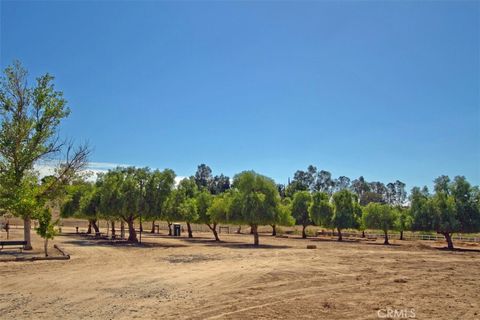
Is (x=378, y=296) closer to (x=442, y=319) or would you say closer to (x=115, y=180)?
(x=442, y=319)

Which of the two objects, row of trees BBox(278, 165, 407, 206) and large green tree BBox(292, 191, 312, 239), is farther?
row of trees BBox(278, 165, 407, 206)

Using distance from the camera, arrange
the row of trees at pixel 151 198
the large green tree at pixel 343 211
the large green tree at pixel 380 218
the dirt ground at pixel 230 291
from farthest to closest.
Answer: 1. the large green tree at pixel 343 211
2. the large green tree at pixel 380 218
3. the row of trees at pixel 151 198
4. the dirt ground at pixel 230 291

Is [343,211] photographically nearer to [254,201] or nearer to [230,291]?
[254,201]

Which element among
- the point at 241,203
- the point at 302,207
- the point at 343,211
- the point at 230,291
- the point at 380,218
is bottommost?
the point at 380,218

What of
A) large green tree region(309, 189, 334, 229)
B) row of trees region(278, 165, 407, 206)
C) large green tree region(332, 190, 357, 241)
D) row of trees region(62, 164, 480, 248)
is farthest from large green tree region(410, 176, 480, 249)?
row of trees region(278, 165, 407, 206)

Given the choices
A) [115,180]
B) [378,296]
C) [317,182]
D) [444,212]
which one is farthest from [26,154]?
[317,182]

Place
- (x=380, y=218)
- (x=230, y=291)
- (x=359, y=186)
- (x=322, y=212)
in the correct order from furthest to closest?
1. (x=359, y=186)
2. (x=322, y=212)
3. (x=380, y=218)
4. (x=230, y=291)

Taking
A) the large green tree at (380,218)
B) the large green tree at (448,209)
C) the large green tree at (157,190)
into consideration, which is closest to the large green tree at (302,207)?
the large green tree at (380,218)

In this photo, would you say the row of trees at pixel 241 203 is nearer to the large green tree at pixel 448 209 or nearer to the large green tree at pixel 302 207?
the large green tree at pixel 448 209

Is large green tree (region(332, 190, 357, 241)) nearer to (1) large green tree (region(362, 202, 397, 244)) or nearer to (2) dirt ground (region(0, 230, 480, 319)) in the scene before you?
(1) large green tree (region(362, 202, 397, 244))

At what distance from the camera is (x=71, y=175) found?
3030 cm

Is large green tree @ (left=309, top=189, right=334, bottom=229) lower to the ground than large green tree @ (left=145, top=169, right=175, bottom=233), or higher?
lower

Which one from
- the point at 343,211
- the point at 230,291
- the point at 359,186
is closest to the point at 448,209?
the point at 343,211

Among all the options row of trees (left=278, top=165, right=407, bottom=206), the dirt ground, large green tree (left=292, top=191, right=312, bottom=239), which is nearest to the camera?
the dirt ground
